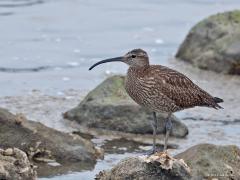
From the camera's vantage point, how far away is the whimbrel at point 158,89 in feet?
35.7

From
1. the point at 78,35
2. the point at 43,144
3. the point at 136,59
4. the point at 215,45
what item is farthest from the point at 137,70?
the point at 78,35

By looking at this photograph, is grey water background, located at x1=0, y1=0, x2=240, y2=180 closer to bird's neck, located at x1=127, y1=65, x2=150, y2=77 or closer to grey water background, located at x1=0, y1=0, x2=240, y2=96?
grey water background, located at x1=0, y1=0, x2=240, y2=96

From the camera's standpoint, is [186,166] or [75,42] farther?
[75,42]

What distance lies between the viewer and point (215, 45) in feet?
52.5

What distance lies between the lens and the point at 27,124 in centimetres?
1118

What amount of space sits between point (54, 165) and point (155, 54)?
6.01m

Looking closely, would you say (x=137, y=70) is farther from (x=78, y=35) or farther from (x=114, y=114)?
(x=78, y=35)

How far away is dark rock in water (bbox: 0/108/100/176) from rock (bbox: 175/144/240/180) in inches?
52.7

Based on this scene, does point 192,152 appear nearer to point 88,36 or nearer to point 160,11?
point 88,36

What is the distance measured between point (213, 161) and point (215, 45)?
6.23m

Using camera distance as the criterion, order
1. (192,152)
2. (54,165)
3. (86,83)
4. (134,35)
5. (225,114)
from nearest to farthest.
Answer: (192,152), (54,165), (225,114), (86,83), (134,35)

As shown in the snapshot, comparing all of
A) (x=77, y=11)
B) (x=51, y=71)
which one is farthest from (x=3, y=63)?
(x=77, y=11)

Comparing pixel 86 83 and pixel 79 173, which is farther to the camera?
pixel 86 83

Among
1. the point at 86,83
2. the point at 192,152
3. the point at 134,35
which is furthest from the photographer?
the point at 134,35
